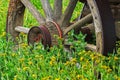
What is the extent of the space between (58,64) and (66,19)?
0.64m

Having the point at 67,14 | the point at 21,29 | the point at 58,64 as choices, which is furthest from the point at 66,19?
the point at 21,29

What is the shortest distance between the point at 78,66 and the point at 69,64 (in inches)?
4.7

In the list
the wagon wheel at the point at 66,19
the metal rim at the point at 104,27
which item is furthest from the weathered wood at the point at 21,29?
the metal rim at the point at 104,27

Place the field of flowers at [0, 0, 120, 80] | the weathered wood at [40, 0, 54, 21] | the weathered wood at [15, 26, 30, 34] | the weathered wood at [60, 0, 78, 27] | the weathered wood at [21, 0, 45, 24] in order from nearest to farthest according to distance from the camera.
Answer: the field of flowers at [0, 0, 120, 80], the weathered wood at [60, 0, 78, 27], the weathered wood at [40, 0, 54, 21], the weathered wood at [21, 0, 45, 24], the weathered wood at [15, 26, 30, 34]

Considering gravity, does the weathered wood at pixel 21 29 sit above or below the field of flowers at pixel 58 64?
above

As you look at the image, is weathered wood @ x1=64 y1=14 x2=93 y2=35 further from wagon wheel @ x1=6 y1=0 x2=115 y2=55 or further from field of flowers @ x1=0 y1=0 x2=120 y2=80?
field of flowers @ x1=0 y1=0 x2=120 y2=80

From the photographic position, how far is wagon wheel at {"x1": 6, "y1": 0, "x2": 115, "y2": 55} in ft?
13.6

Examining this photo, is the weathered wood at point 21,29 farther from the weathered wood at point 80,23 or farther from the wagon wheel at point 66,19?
the weathered wood at point 80,23

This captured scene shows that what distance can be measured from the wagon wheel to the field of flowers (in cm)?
13

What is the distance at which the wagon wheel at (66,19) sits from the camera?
414 cm

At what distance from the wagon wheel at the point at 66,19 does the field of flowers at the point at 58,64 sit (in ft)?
0.42

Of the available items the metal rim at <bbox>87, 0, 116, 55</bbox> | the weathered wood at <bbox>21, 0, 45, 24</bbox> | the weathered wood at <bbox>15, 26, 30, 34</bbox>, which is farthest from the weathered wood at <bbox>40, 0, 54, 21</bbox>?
the metal rim at <bbox>87, 0, 116, 55</bbox>

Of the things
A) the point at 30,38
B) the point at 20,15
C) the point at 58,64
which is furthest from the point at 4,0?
the point at 58,64

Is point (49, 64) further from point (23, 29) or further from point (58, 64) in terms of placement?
point (23, 29)
